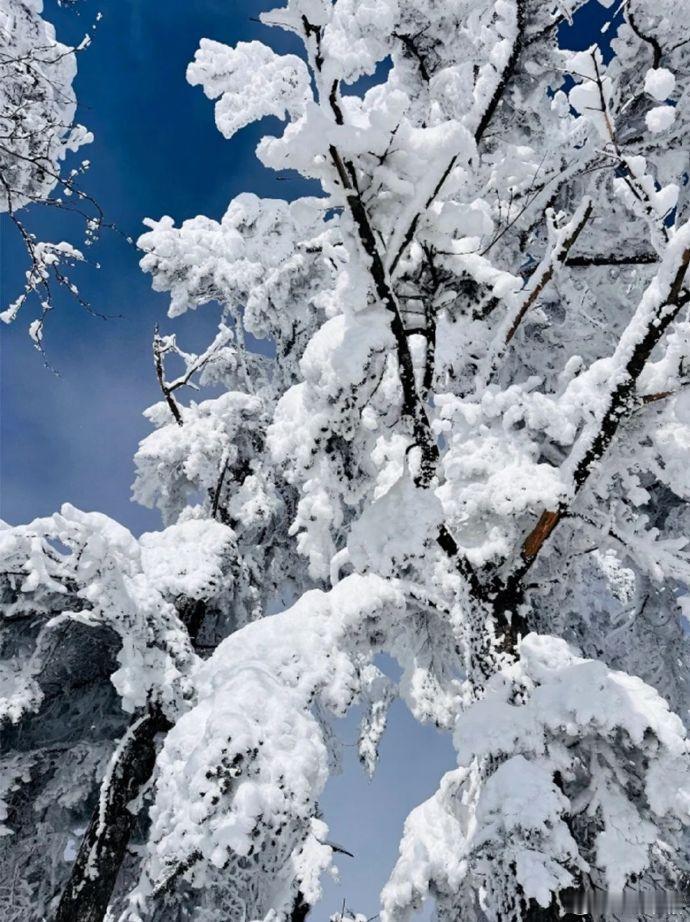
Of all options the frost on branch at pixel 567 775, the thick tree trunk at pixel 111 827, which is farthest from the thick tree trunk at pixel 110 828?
the frost on branch at pixel 567 775

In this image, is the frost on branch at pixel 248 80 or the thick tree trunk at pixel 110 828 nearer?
the thick tree trunk at pixel 110 828

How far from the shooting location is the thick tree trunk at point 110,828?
6.42 metres

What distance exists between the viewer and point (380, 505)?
4.70 meters

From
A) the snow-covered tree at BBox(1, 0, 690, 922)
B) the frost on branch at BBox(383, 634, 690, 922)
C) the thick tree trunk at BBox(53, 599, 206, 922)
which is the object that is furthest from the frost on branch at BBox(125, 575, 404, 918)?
the thick tree trunk at BBox(53, 599, 206, 922)

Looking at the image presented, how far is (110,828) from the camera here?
684 centimetres

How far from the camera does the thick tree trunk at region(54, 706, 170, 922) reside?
6418 millimetres

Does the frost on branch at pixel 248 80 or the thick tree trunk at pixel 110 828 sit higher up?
the frost on branch at pixel 248 80

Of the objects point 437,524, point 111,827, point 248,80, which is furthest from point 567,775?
point 248,80

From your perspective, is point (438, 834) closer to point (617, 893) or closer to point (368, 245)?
point (617, 893)

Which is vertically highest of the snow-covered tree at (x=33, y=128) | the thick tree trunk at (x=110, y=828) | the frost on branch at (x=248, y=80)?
the frost on branch at (x=248, y=80)

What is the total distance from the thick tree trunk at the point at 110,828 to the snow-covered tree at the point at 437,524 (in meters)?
0.03

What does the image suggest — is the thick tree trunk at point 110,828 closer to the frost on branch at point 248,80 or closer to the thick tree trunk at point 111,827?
the thick tree trunk at point 111,827

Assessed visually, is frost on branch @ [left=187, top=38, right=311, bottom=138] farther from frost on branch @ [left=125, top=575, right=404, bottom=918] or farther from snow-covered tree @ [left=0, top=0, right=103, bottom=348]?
frost on branch @ [left=125, top=575, right=404, bottom=918]

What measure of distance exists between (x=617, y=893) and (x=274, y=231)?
10191 mm
